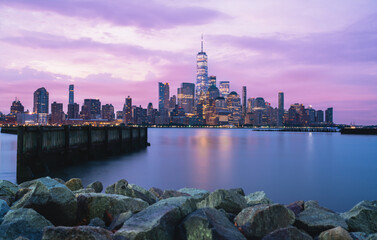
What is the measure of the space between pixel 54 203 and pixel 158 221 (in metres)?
2.98

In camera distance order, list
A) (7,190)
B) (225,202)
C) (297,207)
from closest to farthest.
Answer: (225,202) → (297,207) → (7,190)

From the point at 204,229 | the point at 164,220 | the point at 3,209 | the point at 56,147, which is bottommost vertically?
the point at 3,209

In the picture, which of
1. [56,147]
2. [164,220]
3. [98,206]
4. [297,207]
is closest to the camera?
[164,220]

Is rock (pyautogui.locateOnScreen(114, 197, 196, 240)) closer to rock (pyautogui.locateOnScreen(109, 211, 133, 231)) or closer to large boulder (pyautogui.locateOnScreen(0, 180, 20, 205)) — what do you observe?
rock (pyautogui.locateOnScreen(109, 211, 133, 231))

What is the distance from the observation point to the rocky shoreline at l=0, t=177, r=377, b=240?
6008 mm

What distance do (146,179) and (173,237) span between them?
19208 millimetres

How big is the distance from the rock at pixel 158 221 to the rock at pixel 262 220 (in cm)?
123

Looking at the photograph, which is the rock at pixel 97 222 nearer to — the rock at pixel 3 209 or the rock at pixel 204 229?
the rock at pixel 204 229

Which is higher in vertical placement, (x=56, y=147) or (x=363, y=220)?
(x=56, y=147)

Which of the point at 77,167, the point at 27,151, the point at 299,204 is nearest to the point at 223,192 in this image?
the point at 299,204

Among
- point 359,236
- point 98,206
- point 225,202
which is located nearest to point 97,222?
point 98,206

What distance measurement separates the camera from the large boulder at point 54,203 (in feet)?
24.6

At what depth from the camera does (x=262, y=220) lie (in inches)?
276

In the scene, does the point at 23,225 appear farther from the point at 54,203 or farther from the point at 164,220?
the point at 164,220
